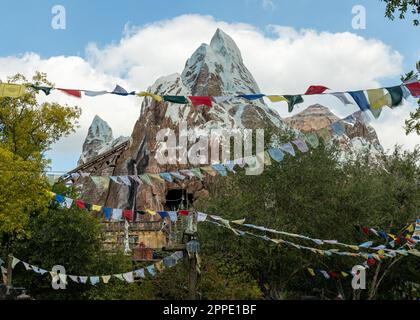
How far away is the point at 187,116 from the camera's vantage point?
228 feet

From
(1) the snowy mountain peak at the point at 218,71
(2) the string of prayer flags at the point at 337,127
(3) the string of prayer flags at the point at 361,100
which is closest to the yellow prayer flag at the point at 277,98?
(2) the string of prayer flags at the point at 337,127

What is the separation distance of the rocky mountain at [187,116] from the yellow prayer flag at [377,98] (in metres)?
37.8

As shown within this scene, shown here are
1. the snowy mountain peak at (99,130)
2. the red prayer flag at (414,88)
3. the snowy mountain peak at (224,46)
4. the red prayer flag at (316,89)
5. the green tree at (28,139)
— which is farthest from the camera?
the snowy mountain peak at (99,130)

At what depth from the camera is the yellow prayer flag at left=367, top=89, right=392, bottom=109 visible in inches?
468

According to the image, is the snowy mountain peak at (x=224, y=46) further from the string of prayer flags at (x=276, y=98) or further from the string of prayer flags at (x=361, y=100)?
the string of prayer flags at (x=361, y=100)

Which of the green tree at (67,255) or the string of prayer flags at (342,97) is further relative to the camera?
the green tree at (67,255)

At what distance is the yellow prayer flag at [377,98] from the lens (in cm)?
1190

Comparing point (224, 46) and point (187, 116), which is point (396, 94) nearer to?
point (187, 116)

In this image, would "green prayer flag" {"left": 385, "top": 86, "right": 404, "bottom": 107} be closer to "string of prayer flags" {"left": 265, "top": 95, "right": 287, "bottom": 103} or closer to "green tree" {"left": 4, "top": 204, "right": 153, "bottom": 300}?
"string of prayer flags" {"left": 265, "top": 95, "right": 287, "bottom": 103}

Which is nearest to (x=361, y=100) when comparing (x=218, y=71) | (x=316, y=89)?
(x=316, y=89)

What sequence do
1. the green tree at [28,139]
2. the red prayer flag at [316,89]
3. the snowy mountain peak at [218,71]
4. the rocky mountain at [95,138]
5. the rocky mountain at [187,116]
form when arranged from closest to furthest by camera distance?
1. the red prayer flag at [316,89]
2. the green tree at [28,139]
3. the rocky mountain at [187,116]
4. the snowy mountain peak at [218,71]
5. the rocky mountain at [95,138]
